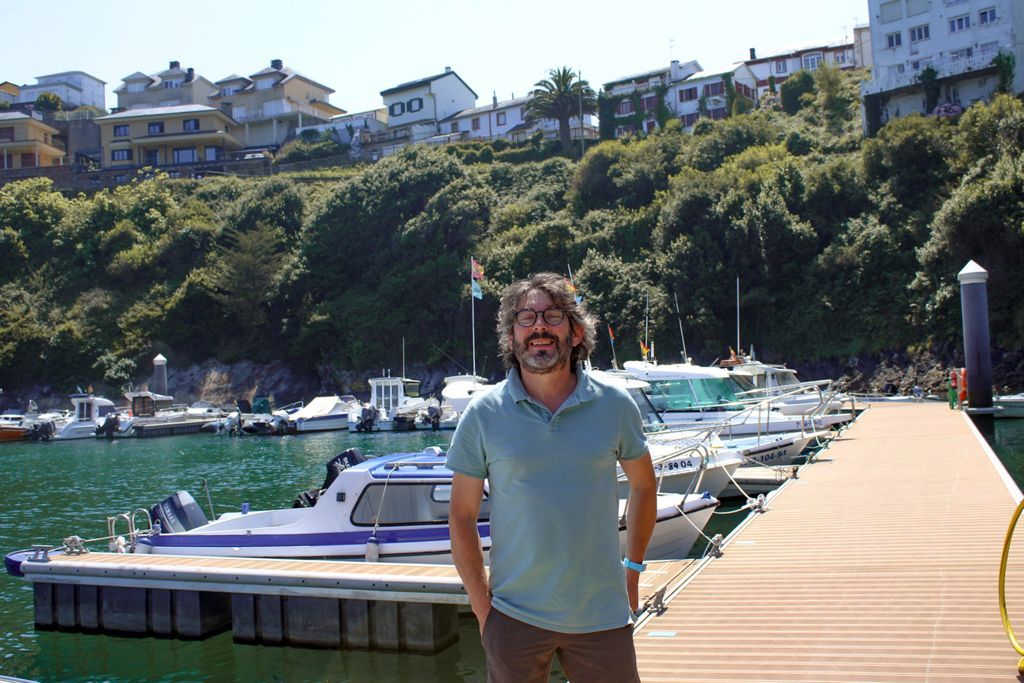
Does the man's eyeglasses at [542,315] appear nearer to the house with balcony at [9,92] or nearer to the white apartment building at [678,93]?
the white apartment building at [678,93]

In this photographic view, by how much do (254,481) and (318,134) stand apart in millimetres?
69947

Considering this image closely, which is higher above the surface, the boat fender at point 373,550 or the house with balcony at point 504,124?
Result: the house with balcony at point 504,124

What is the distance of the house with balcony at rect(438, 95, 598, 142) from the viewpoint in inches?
3120

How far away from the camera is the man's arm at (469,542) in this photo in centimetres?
380

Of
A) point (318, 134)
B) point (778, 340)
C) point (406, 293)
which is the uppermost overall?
point (318, 134)

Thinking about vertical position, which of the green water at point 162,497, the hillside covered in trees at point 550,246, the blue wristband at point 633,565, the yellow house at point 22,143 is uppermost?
the yellow house at point 22,143

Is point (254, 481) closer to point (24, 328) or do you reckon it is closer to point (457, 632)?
point (457, 632)

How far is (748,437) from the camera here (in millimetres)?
23297

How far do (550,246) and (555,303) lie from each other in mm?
54886

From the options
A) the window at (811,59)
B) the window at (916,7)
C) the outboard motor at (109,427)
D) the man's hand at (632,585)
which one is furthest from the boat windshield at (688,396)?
the window at (811,59)

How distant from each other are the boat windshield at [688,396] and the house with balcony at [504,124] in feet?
176

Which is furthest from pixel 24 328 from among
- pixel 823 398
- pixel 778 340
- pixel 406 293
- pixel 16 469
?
pixel 823 398

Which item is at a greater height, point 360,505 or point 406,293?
point 406,293

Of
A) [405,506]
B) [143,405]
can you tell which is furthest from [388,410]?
[405,506]
